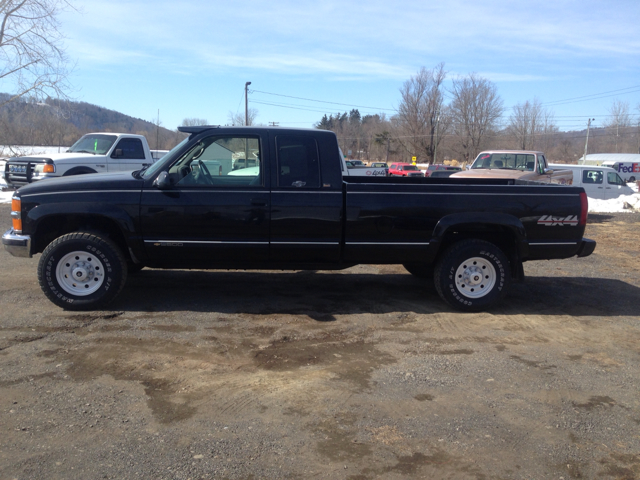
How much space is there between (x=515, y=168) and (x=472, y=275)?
1047 cm

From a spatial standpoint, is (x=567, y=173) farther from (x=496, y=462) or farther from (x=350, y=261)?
(x=496, y=462)

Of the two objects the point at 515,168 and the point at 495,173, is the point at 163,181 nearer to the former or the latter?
the point at 495,173

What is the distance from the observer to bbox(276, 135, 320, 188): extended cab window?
5852mm

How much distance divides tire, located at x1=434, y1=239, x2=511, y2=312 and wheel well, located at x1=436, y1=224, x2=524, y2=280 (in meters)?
0.15

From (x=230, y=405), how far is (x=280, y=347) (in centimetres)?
121

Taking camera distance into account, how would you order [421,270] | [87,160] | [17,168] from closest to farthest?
1. [421,270]
2. [87,160]
3. [17,168]

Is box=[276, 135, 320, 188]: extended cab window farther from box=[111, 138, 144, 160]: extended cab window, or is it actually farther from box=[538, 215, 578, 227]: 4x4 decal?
box=[111, 138, 144, 160]: extended cab window

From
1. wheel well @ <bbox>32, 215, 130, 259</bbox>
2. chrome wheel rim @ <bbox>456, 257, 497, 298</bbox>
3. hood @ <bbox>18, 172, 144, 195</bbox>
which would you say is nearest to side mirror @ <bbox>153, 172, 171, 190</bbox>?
hood @ <bbox>18, 172, 144, 195</bbox>

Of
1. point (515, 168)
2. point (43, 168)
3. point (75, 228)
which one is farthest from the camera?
point (515, 168)

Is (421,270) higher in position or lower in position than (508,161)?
lower

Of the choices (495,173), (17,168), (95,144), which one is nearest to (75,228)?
(95,144)

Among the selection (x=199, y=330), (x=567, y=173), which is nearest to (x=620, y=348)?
(x=199, y=330)

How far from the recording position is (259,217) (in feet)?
18.9

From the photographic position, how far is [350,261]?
6098mm
